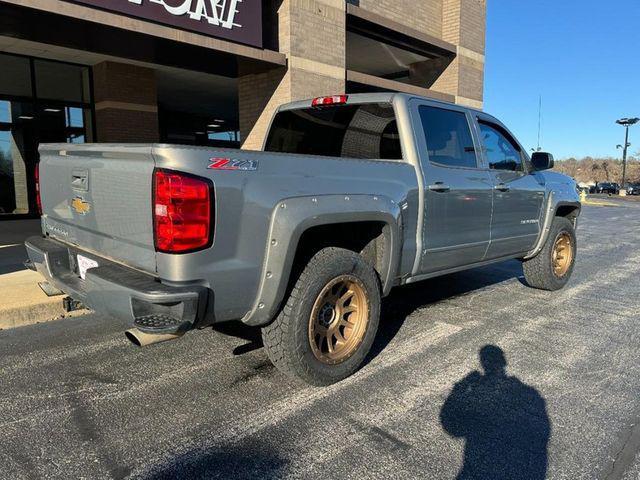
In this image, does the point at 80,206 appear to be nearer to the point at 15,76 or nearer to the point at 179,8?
the point at 179,8

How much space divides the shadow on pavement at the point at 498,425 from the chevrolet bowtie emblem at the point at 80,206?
2.58 meters

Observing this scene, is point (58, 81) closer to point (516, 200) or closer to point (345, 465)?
point (516, 200)

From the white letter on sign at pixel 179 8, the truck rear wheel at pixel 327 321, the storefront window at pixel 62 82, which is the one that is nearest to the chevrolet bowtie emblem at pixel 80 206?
the truck rear wheel at pixel 327 321

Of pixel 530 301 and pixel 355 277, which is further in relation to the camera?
pixel 530 301

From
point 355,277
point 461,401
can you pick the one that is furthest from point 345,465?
point 355,277

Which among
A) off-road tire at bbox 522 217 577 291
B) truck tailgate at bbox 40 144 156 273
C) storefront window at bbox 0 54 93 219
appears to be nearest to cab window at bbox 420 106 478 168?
off-road tire at bbox 522 217 577 291

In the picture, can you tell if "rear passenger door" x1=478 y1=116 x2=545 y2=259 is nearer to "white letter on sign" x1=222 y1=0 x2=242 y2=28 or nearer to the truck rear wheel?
the truck rear wheel

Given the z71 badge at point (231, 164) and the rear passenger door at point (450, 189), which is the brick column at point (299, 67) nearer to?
the rear passenger door at point (450, 189)

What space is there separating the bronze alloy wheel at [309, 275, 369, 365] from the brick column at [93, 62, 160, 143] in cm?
953

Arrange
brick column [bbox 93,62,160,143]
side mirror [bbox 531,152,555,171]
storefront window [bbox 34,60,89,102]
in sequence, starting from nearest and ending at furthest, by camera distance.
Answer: side mirror [bbox 531,152,555,171]
brick column [bbox 93,62,160,143]
storefront window [bbox 34,60,89,102]

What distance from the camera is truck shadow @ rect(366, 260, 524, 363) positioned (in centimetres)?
462

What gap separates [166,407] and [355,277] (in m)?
1.47

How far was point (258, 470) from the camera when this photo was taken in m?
2.49

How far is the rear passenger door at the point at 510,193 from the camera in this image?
4996 millimetres
